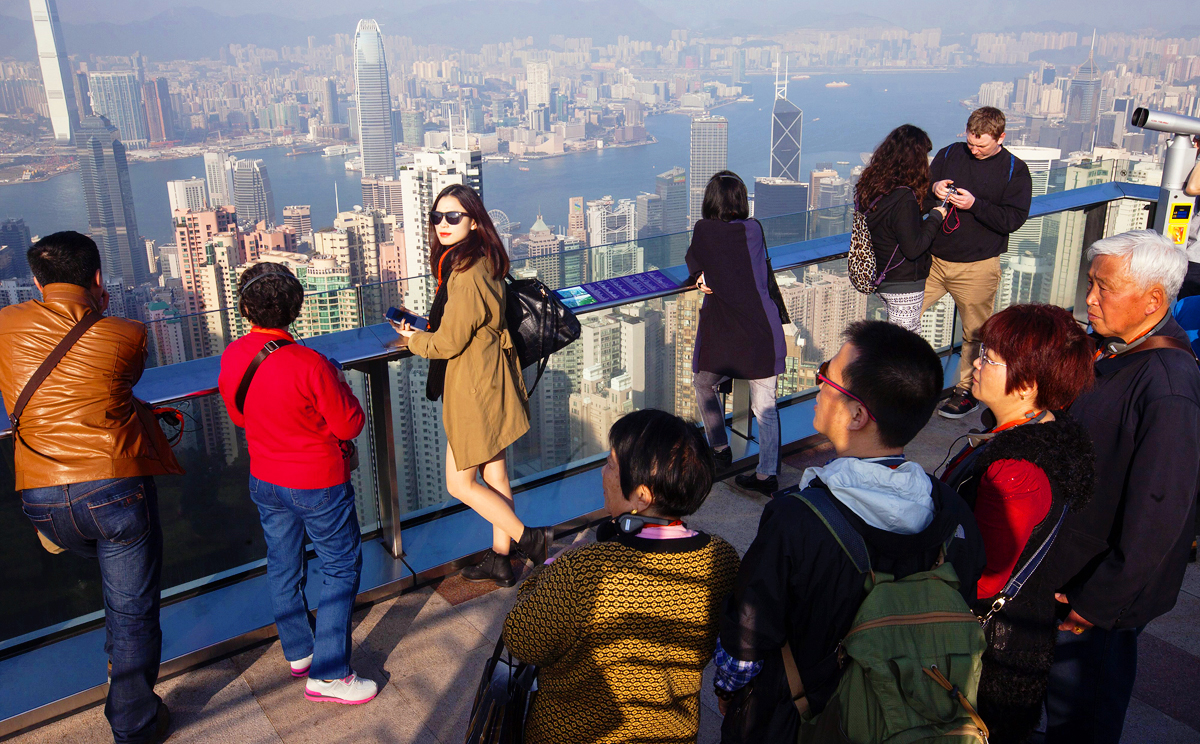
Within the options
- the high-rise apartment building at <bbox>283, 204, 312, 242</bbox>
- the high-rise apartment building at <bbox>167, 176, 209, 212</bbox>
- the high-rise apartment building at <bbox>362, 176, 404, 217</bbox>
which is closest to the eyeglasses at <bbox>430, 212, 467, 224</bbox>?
the high-rise apartment building at <bbox>283, 204, 312, 242</bbox>

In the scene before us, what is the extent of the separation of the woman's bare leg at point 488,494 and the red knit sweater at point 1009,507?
1908 mm

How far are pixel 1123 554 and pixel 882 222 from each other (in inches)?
98.4

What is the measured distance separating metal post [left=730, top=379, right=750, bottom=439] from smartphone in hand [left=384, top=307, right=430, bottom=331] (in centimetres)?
200

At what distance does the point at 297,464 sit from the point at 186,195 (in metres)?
81.5

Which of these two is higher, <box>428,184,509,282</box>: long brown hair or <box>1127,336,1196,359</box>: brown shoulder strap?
<box>428,184,509,282</box>: long brown hair

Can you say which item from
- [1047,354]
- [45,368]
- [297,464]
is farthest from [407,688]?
[1047,354]

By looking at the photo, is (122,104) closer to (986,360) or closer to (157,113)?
(157,113)

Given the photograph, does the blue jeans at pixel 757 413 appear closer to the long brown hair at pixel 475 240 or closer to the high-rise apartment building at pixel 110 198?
the long brown hair at pixel 475 240

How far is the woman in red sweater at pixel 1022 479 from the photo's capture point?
165cm

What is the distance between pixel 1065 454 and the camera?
1656 mm

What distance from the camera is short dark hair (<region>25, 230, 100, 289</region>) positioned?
2.19m

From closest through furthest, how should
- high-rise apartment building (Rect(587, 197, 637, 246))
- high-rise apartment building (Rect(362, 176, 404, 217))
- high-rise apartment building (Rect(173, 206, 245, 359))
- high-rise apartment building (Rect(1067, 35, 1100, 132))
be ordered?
high-rise apartment building (Rect(173, 206, 245, 359)), high-rise apartment building (Rect(587, 197, 637, 246)), high-rise apartment building (Rect(362, 176, 404, 217)), high-rise apartment building (Rect(1067, 35, 1100, 132))

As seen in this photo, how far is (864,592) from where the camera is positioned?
139cm

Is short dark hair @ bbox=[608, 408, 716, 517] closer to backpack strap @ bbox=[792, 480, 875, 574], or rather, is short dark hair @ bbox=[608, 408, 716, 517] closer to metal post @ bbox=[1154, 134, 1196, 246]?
backpack strap @ bbox=[792, 480, 875, 574]
